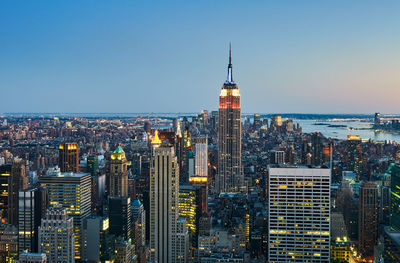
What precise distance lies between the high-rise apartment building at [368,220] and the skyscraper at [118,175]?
1847 centimetres

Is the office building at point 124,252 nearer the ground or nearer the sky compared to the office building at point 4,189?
nearer the ground

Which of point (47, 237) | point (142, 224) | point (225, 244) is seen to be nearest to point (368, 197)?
point (225, 244)

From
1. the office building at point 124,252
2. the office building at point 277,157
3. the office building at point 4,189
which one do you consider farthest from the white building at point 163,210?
the office building at point 277,157

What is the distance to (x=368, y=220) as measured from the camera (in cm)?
3466

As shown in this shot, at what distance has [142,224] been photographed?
112 ft

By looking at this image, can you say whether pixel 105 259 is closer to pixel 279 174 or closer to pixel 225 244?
pixel 225 244

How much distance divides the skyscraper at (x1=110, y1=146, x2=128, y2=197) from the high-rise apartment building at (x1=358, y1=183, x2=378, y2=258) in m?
18.5

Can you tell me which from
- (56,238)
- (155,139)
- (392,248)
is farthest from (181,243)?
(155,139)

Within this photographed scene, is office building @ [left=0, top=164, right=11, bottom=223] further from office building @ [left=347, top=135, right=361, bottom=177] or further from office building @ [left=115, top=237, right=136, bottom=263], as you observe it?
office building @ [left=347, top=135, right=361, bottom=177]

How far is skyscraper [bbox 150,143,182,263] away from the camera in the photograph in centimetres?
3022

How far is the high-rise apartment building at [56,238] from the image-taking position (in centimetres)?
2489

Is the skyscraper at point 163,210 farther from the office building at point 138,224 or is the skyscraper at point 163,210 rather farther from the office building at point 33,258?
the office building at point 33,258

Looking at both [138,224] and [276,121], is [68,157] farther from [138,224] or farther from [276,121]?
[276,121]

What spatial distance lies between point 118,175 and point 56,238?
58.8ft
